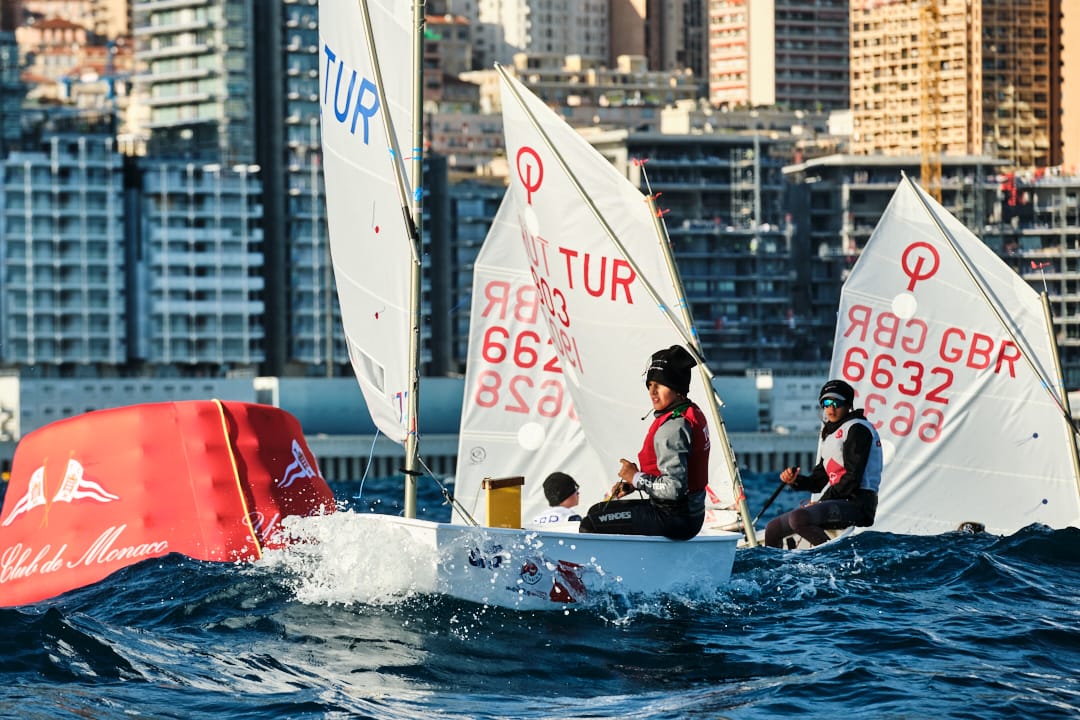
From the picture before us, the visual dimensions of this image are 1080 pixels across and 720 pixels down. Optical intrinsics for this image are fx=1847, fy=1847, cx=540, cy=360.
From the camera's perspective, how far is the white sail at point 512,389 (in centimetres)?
2539

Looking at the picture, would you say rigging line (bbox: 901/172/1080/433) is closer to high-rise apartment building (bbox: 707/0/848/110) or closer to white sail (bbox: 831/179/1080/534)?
white sail (bbox: 831/179/1080/534)

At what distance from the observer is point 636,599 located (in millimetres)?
14789

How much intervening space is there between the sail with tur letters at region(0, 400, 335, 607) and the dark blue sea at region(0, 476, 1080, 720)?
1.39ft

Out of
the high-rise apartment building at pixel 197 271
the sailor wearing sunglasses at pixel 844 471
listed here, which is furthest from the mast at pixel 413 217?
the high-rise apartment building at pixel 197 271

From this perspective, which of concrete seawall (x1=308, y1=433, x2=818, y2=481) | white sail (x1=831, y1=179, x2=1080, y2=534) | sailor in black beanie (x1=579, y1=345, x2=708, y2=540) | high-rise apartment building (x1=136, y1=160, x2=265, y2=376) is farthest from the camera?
high-rise apartment building (x1=136, y1=160, x2=265, y2=376)

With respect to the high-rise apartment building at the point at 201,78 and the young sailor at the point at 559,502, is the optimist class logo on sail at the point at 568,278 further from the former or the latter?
the high-rise apartment building at the point at 201,78

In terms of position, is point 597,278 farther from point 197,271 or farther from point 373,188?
point 197,271

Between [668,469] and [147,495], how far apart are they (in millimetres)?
5508

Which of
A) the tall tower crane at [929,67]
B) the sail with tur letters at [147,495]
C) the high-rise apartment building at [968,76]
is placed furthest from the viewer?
the high-rise apartment building at [968,76]

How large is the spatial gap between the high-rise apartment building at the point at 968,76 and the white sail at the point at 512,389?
5393 inches

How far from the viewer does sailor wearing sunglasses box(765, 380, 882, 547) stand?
18.1m

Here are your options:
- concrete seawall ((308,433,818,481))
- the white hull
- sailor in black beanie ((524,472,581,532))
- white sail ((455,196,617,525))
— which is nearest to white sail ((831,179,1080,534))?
white sail ((455,196,617,525))

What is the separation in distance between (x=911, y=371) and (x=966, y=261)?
1.69 m

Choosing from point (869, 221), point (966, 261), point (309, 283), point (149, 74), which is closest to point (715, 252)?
point (869, 221)
